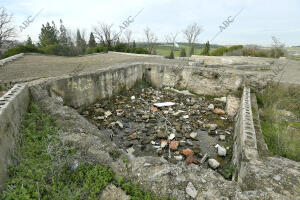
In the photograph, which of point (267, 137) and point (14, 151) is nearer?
point (14, 151)

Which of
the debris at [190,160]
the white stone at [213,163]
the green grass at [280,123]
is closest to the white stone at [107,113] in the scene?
the debris at [190,160]

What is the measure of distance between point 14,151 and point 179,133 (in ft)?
12.7

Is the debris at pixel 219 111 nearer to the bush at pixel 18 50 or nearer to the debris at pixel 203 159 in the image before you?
the debris at pixel 203 159

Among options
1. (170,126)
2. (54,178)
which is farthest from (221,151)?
(54,178)

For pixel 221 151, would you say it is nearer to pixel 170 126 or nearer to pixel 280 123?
pixel 280 123

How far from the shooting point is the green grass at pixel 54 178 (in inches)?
65.9

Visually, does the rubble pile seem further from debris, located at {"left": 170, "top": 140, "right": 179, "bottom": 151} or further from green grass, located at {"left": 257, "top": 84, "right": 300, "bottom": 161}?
green grass, located at {"left": 257, "top": 84, "right": 300, "bottom": 161}

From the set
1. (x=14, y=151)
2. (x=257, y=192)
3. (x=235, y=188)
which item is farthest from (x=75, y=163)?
(x=257, y=192)

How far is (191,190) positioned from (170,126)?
10.7ft

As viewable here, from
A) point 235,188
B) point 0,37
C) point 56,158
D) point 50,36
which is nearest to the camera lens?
point 235,188

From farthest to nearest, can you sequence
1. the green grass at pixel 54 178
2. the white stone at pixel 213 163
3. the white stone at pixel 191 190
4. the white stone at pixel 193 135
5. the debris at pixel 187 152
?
the white stone at pixel 193 135, the debris at pixel 187 152, the white stone at pixel 213 163, the white stone at pixel 191 190, the green grass at pixel 54 178

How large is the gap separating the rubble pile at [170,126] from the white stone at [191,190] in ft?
5.43

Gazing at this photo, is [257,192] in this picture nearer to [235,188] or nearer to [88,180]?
[235,188]

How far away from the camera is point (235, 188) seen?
6.12 feet
